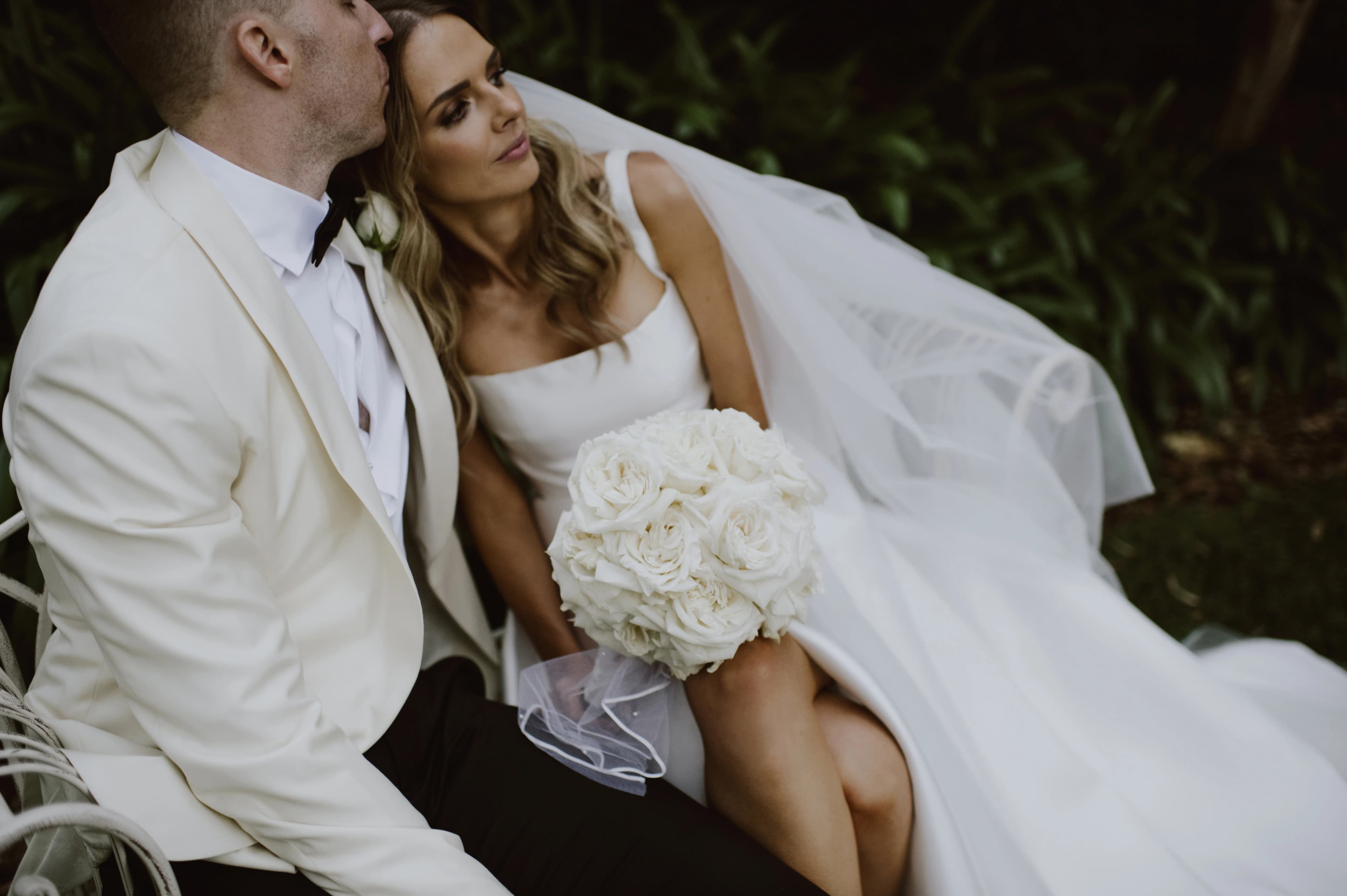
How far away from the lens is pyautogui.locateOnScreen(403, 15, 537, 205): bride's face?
2033 mm

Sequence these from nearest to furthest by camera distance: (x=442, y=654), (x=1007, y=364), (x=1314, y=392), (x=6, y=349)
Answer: (x=442, y=654), (x=1007, y=364), (x=6, y=349), (x=1314, y=392)

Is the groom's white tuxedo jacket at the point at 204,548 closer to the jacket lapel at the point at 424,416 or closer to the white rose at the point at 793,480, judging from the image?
the jacket lapel at the point at 424,416

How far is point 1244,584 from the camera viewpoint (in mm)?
3455

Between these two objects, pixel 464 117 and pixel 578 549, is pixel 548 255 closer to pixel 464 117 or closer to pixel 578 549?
pixel 464 117

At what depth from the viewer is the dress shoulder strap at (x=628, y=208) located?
7.89ft

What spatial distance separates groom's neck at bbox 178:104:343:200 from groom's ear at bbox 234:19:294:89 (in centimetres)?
7

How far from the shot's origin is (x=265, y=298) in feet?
5.36

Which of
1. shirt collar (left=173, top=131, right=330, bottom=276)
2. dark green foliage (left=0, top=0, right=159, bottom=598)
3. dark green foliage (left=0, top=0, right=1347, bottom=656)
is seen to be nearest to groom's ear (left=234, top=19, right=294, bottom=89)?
shirt collar (left=173, top=131, right=330, bottom=276)

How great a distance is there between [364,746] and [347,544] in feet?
1.24

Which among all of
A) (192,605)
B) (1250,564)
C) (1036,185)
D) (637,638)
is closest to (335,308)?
(192,605)

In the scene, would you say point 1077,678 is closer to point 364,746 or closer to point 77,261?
point 364,746

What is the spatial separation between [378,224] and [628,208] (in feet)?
2.09

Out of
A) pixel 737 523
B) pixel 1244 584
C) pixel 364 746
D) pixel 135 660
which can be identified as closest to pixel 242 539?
pixel 135 660

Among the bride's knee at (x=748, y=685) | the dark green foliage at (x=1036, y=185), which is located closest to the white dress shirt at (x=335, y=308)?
the bride's knee at (x=748, y=685)
